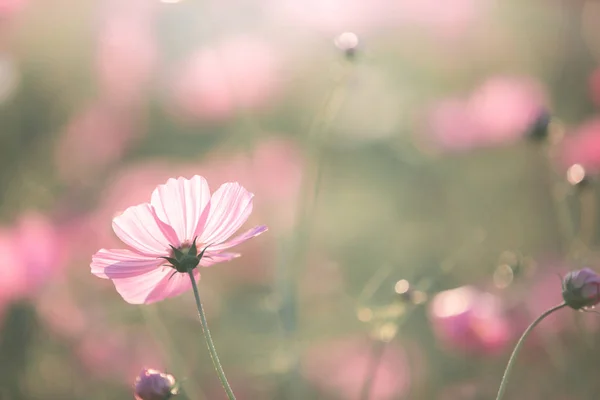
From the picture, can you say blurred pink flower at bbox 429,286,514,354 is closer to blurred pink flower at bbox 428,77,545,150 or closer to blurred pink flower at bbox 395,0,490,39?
blurred pink flower at bbox 428,77,545,150

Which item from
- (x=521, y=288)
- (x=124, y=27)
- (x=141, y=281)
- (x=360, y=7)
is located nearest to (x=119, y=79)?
(x=124, y=27)

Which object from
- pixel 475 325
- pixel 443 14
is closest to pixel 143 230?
pixel 475 325

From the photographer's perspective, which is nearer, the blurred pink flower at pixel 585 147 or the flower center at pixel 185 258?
the flower center at pixel 185 258

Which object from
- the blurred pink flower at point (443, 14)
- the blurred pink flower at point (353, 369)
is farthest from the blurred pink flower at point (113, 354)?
the blurred pink flower at point (443, 14)

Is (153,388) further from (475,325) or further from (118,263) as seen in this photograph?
(475,325)

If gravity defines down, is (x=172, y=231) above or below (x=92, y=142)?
above

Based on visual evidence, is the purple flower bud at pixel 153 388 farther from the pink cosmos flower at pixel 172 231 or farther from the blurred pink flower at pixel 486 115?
the blurred pink flower at pixel 486 115

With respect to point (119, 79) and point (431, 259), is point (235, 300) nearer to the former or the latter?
point (431, 259)
